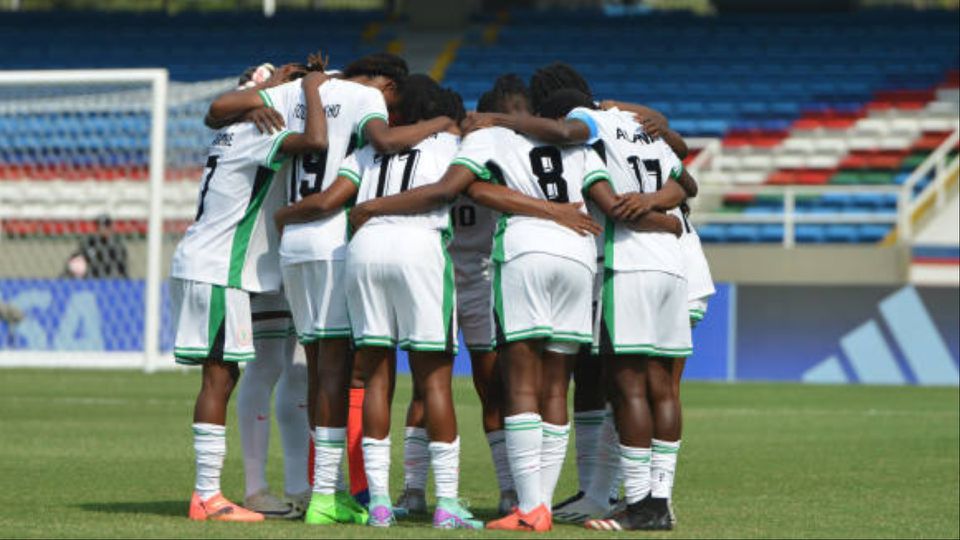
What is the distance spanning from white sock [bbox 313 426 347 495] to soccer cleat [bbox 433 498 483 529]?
45cm

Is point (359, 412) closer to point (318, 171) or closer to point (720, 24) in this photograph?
point (318, 171)

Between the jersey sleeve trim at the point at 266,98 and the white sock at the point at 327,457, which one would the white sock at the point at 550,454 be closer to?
the white sock at the point at 327,457

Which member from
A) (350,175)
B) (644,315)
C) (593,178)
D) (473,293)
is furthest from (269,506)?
(593,178)

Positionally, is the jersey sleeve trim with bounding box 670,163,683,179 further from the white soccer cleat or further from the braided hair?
the white soccer cleat

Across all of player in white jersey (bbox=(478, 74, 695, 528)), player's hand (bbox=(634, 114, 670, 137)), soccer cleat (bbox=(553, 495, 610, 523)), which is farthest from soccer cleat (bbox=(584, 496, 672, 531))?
player's hand (bbox=(634, 114, 670, 137))

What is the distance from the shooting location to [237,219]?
309 inches

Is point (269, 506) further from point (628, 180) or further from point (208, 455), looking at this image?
point (628, 180)

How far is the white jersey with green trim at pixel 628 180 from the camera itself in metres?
7.69

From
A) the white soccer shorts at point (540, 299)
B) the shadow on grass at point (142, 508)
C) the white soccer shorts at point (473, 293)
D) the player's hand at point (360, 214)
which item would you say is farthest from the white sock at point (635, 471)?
the shadow on grass at point (142, 508)

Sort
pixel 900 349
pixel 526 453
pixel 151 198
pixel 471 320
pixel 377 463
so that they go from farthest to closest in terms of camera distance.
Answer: pixel 900 349 < pixel 151 198 < pixel 471 320 < pixel 377 463 < pixel 526 453

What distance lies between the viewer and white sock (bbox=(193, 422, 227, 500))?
300 inches

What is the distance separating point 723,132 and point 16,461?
19085mm

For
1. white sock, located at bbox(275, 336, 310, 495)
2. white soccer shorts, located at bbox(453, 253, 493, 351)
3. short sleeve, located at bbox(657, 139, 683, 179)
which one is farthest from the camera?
white soccer shorts, located at bbox(453, 253, 493, 351)

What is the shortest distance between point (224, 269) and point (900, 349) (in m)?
14.2
